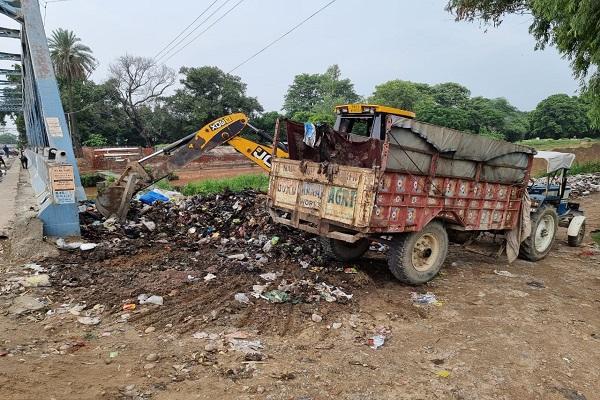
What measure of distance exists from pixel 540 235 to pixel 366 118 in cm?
427

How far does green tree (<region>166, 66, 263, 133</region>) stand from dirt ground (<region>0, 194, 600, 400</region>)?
102 feet

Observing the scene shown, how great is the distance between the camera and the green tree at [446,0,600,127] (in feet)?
20.2

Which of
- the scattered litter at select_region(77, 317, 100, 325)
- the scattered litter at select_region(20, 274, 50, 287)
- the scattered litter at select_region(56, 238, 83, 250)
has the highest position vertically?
the scattered litter at select_region(56, 238, 83, 250)

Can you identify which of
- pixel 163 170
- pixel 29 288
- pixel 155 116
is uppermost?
pixel 155 116

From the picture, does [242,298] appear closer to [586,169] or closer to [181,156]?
[181,156]

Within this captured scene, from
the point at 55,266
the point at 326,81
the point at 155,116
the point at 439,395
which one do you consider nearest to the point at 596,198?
the point at 439,395

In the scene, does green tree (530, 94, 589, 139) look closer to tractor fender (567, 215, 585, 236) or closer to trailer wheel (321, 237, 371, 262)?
tractor fender (567, 215, 585, 236)

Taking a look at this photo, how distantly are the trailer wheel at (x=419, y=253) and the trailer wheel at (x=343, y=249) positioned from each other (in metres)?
0.82

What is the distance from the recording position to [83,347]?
3.86 metres

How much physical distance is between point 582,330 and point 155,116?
1511 inches

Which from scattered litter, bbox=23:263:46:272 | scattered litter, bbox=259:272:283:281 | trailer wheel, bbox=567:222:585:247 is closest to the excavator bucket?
scattered litter, bbox=23:263:46:272

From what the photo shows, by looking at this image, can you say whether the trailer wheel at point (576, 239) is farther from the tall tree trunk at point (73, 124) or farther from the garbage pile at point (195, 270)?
the tall tree trunk at point (73, 124)

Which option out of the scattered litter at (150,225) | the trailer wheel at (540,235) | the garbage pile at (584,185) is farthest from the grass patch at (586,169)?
the scattered litter at (150,225)

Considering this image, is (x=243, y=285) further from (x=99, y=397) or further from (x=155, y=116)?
(x=155, y=116)
